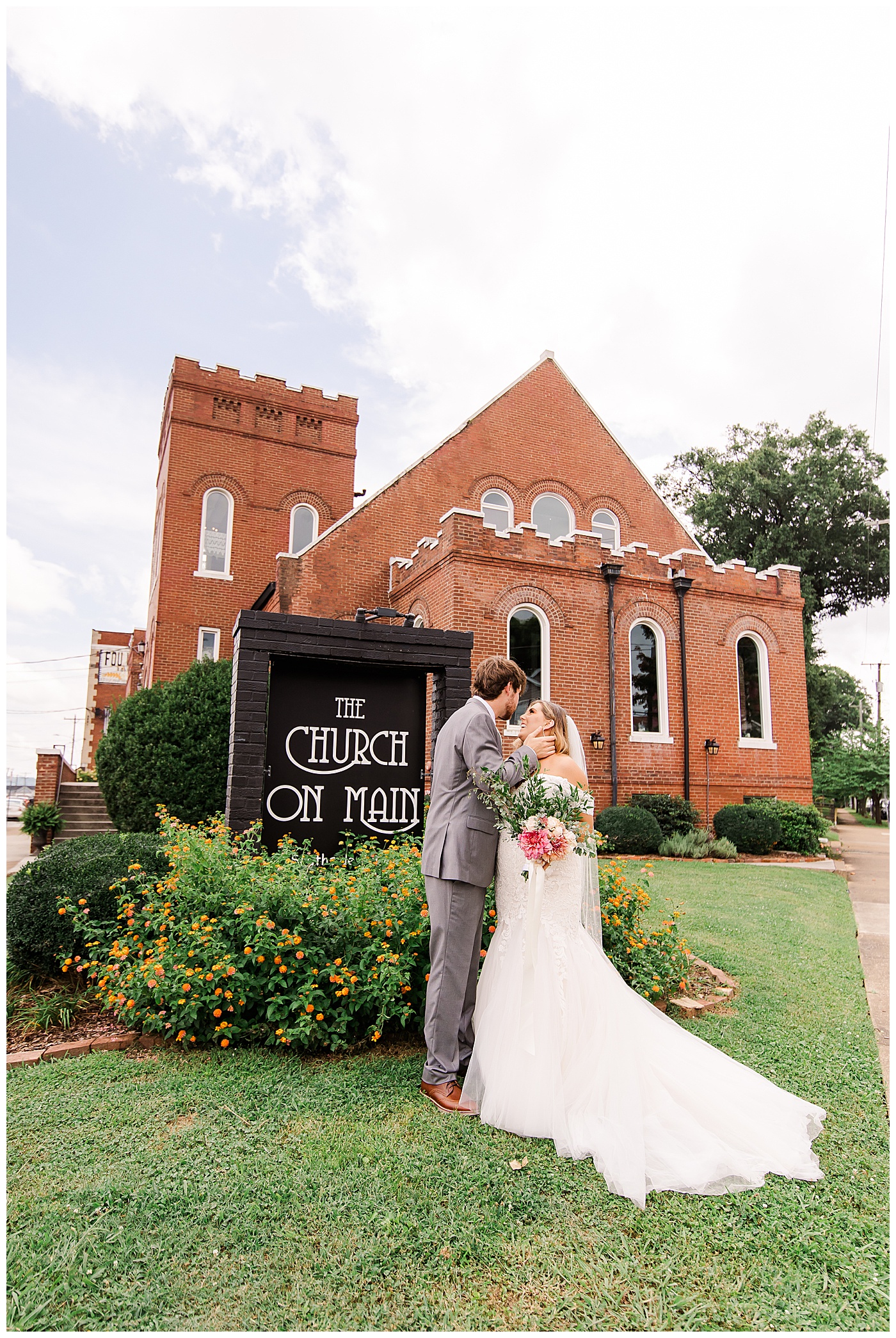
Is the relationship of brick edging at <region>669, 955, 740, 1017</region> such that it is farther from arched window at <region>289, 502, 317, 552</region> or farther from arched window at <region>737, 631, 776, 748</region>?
arched window at <region>289, 502, 317, 552</region>

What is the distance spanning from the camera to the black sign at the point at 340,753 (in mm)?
6164

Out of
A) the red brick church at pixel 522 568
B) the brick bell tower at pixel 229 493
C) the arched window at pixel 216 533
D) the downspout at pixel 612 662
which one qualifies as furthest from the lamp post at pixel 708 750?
the arched window at pixel 216 533

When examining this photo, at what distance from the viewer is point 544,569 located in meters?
15.5

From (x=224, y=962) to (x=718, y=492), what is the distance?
35.6 m

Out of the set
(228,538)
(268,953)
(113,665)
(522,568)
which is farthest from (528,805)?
(113,665)

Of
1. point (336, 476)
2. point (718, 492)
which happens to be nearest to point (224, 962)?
point (336, 476)

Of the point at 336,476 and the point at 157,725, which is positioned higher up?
the point at 336,476

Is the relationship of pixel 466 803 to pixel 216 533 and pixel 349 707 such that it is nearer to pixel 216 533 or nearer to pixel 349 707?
pixel 349 707

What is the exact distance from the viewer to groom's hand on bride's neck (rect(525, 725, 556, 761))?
14.1ft

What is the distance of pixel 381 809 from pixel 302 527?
16842 millimetres

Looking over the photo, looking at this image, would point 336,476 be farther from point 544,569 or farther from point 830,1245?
point 830,1245

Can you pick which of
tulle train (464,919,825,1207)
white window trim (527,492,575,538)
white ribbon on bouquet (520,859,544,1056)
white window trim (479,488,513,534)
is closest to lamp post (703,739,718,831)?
white window trim (527,492,575,538)

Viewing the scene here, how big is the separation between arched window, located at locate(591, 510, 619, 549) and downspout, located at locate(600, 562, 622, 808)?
4116 millimetres

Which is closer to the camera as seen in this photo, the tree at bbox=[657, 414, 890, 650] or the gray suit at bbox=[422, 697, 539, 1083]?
the gray suit at bbox=[422, 697, 539, 1083]
